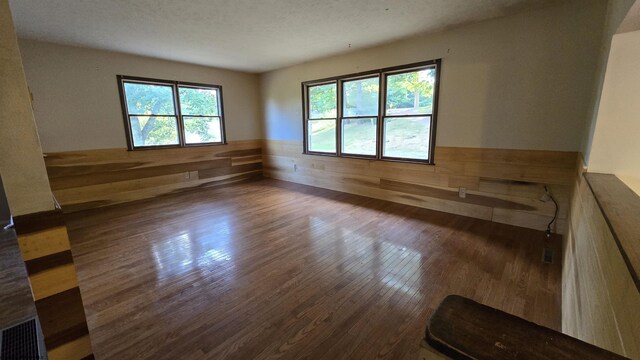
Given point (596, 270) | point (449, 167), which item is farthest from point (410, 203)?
point (596, 270)

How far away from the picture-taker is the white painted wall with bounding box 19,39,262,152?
3652 mm

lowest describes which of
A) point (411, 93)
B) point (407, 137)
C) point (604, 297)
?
point (604, 297)

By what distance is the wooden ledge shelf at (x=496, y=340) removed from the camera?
40cm

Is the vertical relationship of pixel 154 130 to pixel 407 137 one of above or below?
above

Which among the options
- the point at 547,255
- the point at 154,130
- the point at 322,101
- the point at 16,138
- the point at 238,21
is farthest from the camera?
the point at 322,101

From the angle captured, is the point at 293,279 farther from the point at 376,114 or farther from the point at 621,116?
the point at 376,114

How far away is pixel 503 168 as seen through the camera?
319 cm

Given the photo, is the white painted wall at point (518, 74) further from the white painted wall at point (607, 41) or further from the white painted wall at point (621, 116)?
the white painted wall at point (621, 116)

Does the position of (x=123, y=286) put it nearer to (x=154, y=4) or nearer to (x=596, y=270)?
(x=154, y=4)

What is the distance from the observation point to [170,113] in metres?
4.88

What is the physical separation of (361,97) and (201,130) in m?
3.32

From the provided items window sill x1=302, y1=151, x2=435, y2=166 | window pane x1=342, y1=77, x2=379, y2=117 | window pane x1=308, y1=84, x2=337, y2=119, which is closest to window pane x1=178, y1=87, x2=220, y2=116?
window pane x1=308, y1=84, x2=337, y2=119

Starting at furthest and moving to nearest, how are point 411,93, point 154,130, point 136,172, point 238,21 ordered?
point 154,130 → point 136,172 → point 411,93 → point 238,21

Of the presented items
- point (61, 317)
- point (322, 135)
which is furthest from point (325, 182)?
point (61, 317)
